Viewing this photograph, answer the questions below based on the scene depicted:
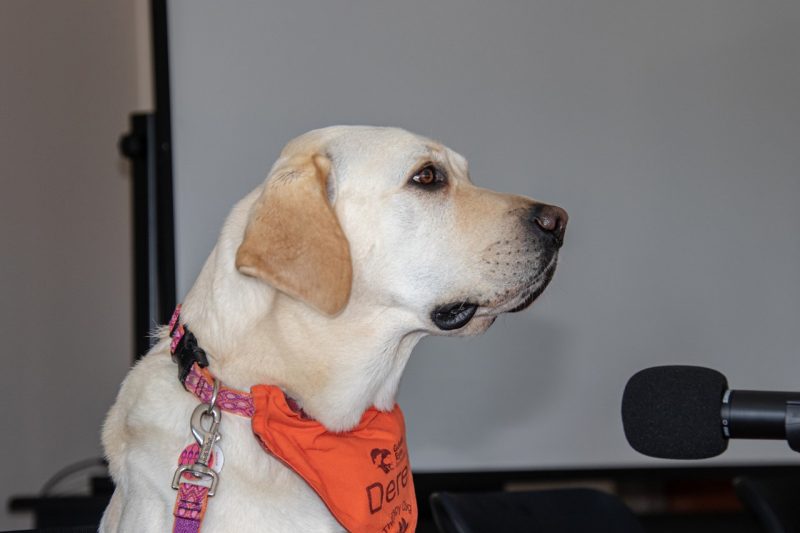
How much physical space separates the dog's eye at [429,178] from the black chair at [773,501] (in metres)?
1.19

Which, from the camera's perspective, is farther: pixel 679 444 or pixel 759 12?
pixel 759 12

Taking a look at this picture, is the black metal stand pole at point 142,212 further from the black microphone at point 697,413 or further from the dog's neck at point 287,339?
the black microphone at point 697,413

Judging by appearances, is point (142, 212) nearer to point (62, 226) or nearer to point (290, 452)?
point (62, 226)

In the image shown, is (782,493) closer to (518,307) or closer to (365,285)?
(518,307)

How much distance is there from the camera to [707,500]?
430cm

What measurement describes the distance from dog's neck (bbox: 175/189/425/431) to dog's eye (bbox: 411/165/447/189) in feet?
0.86

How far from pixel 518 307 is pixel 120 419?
0.78 m

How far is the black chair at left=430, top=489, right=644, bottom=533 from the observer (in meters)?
2.05

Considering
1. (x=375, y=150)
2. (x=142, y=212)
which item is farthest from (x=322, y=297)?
(x=142, y=212)

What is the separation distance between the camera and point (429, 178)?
73.1 inches

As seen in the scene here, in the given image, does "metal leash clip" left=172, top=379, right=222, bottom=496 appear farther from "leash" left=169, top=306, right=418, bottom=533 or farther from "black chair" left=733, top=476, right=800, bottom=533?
"black chair" left=733, top=476, right=800, bottom=533

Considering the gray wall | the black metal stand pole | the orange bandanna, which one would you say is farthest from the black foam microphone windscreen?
the gray wall

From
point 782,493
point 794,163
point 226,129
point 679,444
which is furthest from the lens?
point 794,163

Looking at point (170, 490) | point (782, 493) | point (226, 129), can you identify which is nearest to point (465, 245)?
point (170, 490)
